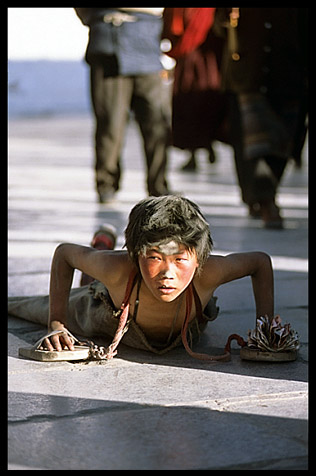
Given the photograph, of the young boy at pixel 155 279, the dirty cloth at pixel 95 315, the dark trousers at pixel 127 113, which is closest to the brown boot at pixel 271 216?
the dark trousers at pixel 127 113

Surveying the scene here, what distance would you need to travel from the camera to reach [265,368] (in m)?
3.05

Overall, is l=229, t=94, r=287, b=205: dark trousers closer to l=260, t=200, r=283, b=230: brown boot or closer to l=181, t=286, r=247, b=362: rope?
l=260, t=200, r=283, b=230: brown boot

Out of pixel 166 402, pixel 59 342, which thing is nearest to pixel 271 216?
pixel 59 342

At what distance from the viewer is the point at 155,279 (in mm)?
3033

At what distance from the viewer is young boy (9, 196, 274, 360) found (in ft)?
9.93

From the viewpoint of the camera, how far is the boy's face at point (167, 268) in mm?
3014

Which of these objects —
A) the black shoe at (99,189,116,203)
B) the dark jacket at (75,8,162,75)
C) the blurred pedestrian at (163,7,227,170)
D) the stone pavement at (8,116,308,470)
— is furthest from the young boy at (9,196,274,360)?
the black shoe at (99,189,116,203)

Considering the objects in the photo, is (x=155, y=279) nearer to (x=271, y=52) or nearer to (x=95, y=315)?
(x=95, y=315)

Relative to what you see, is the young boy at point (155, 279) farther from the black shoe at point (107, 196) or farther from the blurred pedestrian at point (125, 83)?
the black shoe at point (107, 196)

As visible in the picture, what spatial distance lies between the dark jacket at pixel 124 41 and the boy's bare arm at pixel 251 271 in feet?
11.8

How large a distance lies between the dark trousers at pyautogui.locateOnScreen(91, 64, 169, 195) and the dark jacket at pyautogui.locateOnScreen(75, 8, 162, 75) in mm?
97
